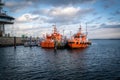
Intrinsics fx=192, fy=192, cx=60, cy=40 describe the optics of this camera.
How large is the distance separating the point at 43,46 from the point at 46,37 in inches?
223

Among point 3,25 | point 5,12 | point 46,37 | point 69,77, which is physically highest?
point 5,12

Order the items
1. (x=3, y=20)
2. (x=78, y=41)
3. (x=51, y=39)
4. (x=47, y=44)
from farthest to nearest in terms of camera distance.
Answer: (x=3, y=20)
(x=51, y=39)
(x=47, y=44)
(x=78, y=41)

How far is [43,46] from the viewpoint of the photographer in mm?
114312

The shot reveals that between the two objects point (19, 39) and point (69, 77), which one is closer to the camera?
point (69, 77)

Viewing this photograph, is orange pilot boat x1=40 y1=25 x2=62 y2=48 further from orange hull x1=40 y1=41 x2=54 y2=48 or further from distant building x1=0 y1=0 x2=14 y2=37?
distant building x1=0 y1=0 x2=14 y2=37

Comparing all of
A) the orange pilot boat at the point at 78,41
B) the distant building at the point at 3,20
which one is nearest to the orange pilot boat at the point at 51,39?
the orange pilot boat at the point at 78,41

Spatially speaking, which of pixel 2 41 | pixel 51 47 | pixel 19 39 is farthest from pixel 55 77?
pixel 19 39

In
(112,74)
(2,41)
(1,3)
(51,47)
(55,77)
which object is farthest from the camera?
(1,3)

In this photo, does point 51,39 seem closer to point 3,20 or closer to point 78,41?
point 78,41

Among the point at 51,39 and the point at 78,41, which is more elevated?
the point at 51,39

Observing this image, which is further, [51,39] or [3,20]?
[3,20]

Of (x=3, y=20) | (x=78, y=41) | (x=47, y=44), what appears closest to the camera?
(x=78, y=41)

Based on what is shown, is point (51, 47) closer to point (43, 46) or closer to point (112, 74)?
point (43, 46)

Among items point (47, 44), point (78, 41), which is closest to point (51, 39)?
point (47, 44)
